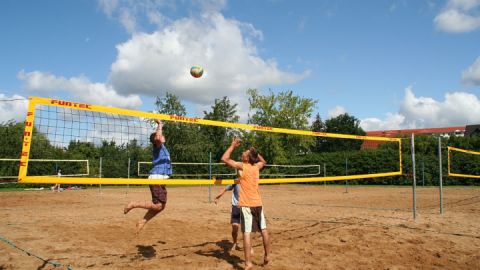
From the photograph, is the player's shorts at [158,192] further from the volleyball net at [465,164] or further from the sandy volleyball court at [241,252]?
the volleyball net at [465,164]

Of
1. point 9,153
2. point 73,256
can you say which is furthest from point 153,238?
point 9,153

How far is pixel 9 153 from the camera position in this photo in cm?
2252

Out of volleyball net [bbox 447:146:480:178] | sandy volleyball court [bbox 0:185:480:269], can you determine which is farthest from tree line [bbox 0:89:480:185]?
sandy volleyball court [bbox 0:185:480:269]

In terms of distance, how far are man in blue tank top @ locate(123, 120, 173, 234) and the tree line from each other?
315 inches

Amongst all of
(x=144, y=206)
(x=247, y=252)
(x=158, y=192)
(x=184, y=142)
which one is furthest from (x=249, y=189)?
(x=184, y=142)

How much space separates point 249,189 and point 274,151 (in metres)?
32.3

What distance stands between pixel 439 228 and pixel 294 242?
337cm

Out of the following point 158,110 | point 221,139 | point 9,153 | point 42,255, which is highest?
point 158,110

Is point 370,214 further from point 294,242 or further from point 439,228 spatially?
point 294,242

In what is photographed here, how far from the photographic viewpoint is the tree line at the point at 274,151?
854 inches

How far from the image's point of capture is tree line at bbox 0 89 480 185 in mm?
21688

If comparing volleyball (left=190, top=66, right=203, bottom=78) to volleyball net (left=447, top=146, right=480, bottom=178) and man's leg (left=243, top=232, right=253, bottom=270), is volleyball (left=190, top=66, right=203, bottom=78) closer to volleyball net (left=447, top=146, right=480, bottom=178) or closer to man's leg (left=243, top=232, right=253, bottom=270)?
man's leg (left=243, top=232, right=253, bottom=270)

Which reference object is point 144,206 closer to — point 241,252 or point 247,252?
point 247,252

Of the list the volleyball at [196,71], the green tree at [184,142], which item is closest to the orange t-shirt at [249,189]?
the volleyball at [196,71]
